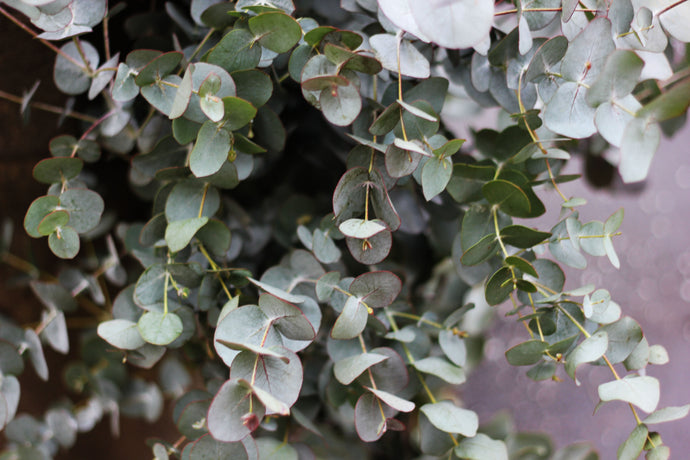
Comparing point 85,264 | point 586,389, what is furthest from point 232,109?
point 586,389

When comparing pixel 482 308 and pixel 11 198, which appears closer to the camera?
pixel 11 198

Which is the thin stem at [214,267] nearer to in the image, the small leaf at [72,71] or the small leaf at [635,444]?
the small leaf at [72,71]

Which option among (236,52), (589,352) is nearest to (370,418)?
(589,352)

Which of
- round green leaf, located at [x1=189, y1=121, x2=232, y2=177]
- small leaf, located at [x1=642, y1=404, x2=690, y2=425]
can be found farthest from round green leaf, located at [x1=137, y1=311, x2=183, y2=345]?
small leaf, located at [x1=642, y1=404, x2=690, y2=425]

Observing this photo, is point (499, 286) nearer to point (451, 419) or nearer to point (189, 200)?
point (451, 419)

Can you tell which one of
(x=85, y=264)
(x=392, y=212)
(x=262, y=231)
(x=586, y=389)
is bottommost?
(x=586, y=389)

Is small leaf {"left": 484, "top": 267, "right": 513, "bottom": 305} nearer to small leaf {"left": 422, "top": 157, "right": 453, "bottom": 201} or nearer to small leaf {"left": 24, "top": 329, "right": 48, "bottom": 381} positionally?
small leaf {"left": 422, "top": 157, "right": 453, "bottom": 201}

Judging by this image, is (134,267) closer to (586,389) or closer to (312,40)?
(312,40)

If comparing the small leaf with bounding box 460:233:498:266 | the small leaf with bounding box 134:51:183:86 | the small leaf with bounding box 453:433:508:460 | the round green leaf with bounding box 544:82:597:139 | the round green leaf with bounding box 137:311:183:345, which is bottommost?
the small leaf with bounding box 453:433:508:460
